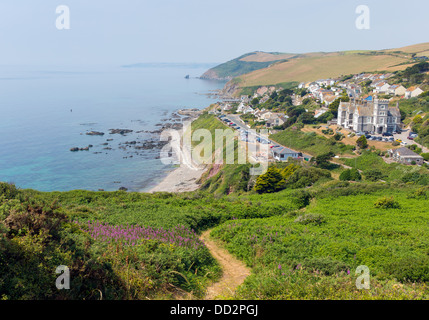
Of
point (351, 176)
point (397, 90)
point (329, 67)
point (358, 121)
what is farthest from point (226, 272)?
point (329, 67)

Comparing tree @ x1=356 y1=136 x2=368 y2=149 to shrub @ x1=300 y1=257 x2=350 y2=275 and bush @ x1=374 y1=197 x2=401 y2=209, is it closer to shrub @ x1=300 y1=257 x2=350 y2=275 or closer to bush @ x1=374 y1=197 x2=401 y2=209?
bush @ x1=374 y1=197 x2=401 y2=209

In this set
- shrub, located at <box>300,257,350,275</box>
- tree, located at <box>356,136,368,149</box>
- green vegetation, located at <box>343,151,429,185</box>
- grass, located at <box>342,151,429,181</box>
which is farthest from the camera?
tree, located at <box>356,136,368,149</box>

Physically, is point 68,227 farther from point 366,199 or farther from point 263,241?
point 366,199

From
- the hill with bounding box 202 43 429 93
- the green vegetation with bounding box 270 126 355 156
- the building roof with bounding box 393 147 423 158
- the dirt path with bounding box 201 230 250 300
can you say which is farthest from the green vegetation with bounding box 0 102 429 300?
the hill with bounding box 202 43 429 93

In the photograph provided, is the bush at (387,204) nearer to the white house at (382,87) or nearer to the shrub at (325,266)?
the shrub at (325,266)

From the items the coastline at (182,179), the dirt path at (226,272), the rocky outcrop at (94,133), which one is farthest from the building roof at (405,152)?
the rocky outcrop at (94,133)

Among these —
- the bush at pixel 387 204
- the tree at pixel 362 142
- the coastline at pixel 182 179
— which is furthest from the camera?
the tree at pixel 362 142

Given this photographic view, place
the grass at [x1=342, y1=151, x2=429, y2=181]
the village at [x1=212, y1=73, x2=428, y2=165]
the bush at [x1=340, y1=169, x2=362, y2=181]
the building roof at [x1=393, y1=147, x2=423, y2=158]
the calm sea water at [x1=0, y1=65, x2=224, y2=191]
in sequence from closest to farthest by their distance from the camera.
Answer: the grass at [x1=342, y1=151, x2=429, y2=181] → the bush at [x1=340, y1=169, x2=362, y2=181] → the building roof at [x1=393, y1=147, x2=423, y2=158] → the village at [x1=212, y1=73, x2=428, y2=165] → the calm sea water at [x1=0, y1=65, x2=224, y2=191]
